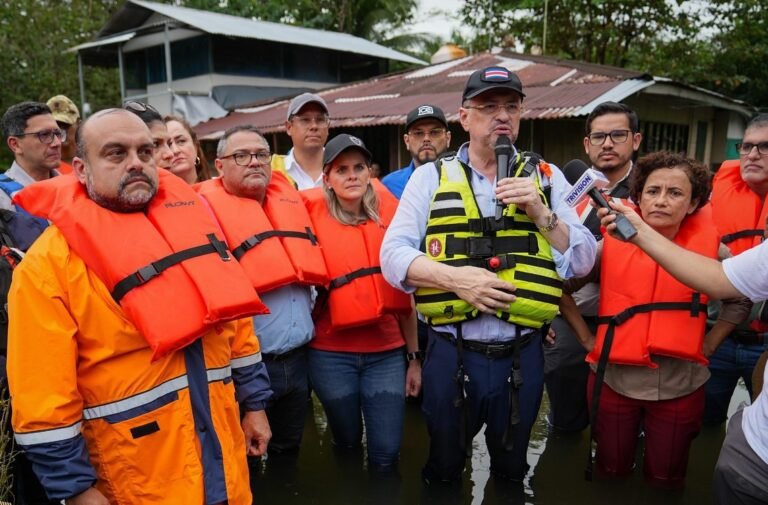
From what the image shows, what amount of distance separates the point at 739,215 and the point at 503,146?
1.90m

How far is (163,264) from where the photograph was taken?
209 centimetres

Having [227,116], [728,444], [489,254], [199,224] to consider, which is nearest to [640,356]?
[728,444]

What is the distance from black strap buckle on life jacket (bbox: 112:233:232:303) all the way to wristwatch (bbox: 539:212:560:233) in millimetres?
1424

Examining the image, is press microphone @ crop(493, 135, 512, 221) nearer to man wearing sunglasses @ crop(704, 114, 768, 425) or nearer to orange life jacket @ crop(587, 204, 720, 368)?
orange life jacket @ crop(587, 204, 720, 368)

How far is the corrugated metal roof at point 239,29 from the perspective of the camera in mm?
16359

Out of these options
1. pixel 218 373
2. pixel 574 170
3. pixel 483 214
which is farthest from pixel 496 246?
pixel 218 373

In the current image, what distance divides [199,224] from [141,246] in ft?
0.86

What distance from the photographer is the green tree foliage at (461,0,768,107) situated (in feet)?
46.5

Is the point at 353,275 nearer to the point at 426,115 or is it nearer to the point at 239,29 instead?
the point at 426,115

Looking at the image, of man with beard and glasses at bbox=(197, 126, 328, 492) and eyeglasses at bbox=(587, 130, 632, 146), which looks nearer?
man with beard and glasses at bbox=(197, 126, 328, 492)

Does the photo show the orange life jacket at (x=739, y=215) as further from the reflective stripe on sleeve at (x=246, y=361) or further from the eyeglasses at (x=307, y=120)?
the reflective stripe on sleeve at (x=246, y=361)

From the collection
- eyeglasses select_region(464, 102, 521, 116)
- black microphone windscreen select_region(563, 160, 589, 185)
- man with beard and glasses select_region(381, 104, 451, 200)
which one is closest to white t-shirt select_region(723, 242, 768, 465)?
black microphone windscreen select_region(563, 160, 589, 185)

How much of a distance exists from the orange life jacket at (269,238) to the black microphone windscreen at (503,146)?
1181 mm

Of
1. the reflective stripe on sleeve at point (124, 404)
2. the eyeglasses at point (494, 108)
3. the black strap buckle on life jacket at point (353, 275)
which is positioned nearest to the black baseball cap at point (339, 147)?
the black strap buckle on life jacket at point (353, 275)
